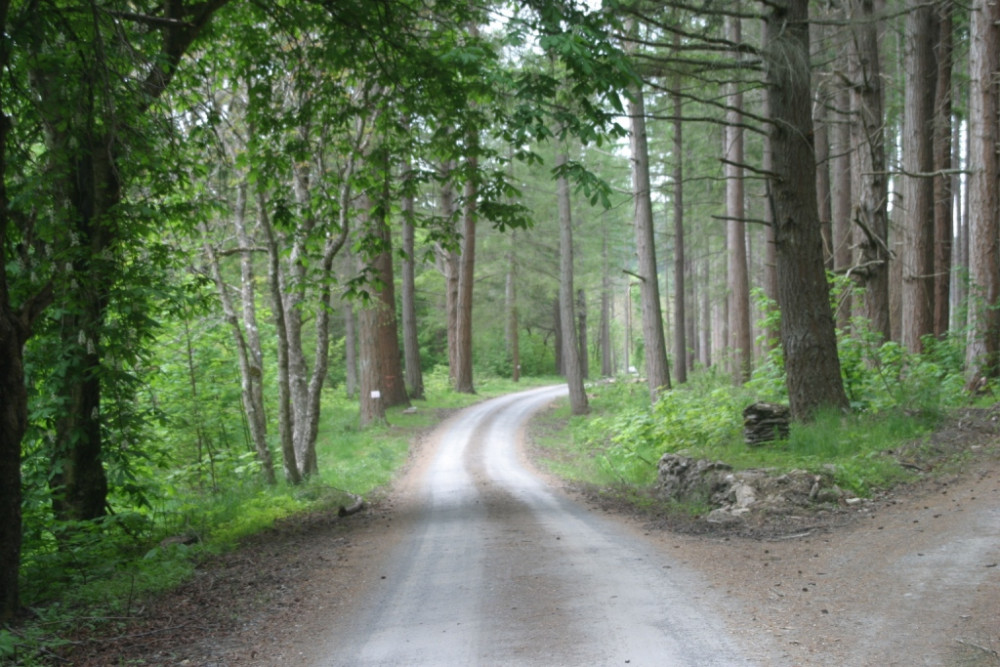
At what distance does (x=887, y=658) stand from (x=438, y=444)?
1691cm

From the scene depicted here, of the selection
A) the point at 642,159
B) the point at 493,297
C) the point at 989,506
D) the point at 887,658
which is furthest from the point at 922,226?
the point at 493,297

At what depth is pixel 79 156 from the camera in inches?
273

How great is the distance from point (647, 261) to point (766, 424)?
9.34 metres

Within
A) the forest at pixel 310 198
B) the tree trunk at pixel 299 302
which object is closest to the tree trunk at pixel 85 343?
the forest at pixel 310 198

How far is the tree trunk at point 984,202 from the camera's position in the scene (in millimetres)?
12203

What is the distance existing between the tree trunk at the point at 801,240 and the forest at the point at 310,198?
0.03m

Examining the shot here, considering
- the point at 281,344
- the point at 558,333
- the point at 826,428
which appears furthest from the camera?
the point at 558,333

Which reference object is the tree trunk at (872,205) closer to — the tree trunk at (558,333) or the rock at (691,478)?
the rock at (691,478)

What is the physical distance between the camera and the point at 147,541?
824 centimetres

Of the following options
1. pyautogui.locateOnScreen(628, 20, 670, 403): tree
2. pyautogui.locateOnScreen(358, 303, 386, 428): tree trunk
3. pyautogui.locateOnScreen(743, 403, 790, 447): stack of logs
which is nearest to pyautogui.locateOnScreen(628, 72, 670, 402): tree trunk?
pyautogui.locateOnScreen(628, 20, 670, 403): tree

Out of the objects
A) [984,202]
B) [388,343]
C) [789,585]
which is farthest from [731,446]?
[388,343]

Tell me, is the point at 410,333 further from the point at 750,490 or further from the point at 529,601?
the point at 529,601

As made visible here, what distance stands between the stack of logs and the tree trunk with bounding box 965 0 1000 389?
4.24 m

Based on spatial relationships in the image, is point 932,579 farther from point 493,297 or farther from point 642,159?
point 493,297
